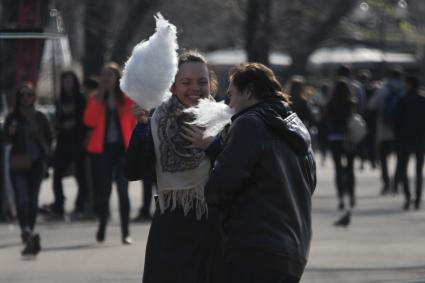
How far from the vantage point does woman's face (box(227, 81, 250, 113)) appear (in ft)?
20.8

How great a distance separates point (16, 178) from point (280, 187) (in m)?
7.94

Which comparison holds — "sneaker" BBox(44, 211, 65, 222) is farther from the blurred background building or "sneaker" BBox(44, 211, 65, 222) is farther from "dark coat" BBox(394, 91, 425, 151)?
"dark coat" BBox(394, 91, 425, 151)

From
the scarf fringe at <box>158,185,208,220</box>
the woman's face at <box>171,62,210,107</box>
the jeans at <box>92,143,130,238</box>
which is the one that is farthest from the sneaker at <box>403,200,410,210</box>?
the scarf fringe at <box>158,185,208,220</box>

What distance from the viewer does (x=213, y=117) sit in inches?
266

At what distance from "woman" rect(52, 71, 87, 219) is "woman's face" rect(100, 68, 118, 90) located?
312 cm

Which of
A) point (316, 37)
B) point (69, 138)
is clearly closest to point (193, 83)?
point (69, 138)

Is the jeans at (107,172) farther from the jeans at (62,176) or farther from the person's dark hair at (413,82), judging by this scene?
the person's dark hair at (413,82)

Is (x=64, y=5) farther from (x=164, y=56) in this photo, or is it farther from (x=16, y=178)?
(x=164, y=56)

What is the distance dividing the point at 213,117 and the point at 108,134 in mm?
7484

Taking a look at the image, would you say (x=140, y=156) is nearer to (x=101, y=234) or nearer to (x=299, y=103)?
(x=101, y=234)

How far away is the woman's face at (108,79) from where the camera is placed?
1391cm

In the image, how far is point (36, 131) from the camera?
14.0 meters

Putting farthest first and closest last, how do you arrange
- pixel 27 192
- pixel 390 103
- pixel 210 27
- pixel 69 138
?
pixel 210 27, pixel 390 103, pixel 69 138, pixel 27 192

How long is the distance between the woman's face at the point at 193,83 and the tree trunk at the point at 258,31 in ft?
47.7
